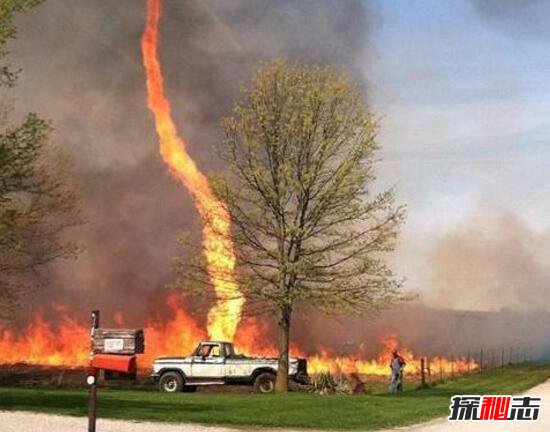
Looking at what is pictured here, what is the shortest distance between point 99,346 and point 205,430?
3.97 metres

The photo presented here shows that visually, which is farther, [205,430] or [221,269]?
[221,269]

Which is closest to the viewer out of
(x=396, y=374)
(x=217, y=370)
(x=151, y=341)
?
(x=217, y=370)

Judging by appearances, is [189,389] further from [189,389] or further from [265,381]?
[265,381]

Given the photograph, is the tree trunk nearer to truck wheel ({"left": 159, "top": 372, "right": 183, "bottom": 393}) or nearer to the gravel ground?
truck wheel ({"left": 159, "top": 372, "right": 183, "bottom": 393})

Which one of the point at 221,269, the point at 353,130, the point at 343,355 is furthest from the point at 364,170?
the point at 343,355

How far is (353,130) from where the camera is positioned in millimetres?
35406

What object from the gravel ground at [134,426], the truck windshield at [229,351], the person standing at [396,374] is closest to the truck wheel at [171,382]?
the truck windshield at [229,351]

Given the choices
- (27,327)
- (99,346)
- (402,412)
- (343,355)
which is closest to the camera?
(99,346)

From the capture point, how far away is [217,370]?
3534 centimetres

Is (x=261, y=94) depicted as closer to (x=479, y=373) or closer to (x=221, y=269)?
(x=221, y=269)

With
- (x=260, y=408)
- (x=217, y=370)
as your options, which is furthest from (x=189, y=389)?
(x=260, y=408)

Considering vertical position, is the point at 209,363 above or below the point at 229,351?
below

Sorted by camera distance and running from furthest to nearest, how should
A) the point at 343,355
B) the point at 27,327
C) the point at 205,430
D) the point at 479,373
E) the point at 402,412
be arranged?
the point at 27,327, the point at 343,355, the point at 479,373, the point at 402,412, the point at 205,430

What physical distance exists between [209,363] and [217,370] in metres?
0.45
